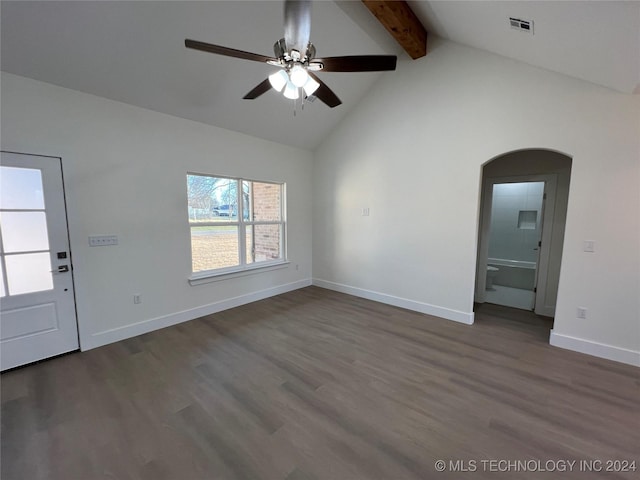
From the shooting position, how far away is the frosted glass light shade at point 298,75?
185 centimetres

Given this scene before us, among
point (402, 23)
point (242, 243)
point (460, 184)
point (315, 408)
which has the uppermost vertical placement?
point (402, 23)

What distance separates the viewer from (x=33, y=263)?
2.57 meters

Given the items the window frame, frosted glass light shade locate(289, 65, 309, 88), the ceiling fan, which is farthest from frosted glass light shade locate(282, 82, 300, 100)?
the window frame

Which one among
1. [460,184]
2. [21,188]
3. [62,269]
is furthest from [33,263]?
[460,184]

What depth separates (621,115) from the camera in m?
2.54

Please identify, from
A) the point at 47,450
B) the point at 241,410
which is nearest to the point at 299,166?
the point at 241,410

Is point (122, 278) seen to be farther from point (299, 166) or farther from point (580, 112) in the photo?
point (580, 112)

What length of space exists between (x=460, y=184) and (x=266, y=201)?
309cm

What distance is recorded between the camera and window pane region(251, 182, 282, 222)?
14.9ft

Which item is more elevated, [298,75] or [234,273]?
[298,75]

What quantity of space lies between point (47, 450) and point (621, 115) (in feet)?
17.6

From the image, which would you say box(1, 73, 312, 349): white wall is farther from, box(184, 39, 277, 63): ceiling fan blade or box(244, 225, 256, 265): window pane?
box(184, 39, 277, 63): ceiling fan blade

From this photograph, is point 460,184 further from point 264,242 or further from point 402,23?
point 264,242

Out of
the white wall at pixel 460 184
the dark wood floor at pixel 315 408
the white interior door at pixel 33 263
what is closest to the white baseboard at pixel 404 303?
the white wall at pixel 460 184
